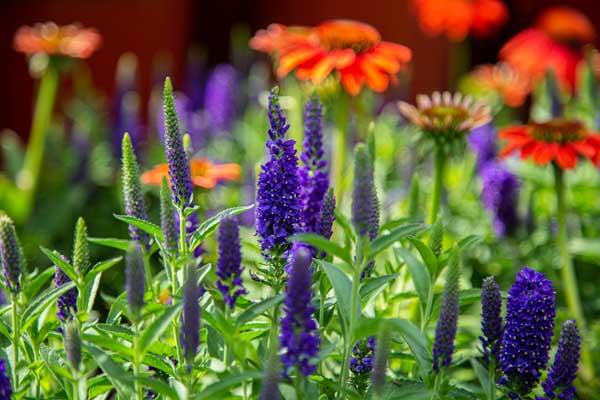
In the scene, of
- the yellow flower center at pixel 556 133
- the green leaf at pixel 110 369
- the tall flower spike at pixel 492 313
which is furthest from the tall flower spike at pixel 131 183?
the yellow flower center at pixel 556 133

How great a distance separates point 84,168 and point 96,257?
1.58 ft

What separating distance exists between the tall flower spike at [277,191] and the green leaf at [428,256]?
198 millimetres

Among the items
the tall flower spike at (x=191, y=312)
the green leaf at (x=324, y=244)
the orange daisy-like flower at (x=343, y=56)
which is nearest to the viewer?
the tall flower spike at (x=191, y=312)

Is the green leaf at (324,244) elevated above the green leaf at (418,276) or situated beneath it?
elevated above

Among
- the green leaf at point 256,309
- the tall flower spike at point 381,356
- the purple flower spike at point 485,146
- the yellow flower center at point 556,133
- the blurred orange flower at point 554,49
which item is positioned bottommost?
the tall flower spike at point 381,356

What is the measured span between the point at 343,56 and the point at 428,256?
998 mm

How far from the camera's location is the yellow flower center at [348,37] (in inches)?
94.4

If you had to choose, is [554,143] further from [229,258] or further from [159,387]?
[159,387]

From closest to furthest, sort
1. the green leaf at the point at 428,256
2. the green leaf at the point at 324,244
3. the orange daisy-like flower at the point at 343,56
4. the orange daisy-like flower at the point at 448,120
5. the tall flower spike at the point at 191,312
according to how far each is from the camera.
Answer: the tall flower spike at the point at 191,312
the green leaf at the point at 324,244
the green leaf at the point at 428,256
the orange daisy-like flower at the point at 448,120
the orange daisy-like flower at the point at 343,56

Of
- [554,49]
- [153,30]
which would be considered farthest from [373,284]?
[153,30]

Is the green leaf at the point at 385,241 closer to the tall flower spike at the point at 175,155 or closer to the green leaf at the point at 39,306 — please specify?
the tall flower spike at the point at 175,155

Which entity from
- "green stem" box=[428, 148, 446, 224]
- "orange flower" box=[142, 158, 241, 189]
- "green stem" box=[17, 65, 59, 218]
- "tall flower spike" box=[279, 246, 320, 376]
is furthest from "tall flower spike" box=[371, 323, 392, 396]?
"green stem" box=[17, 65, 59, 218]

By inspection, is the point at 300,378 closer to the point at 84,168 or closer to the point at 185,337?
the point at 185,337

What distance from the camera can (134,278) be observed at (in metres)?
1.07
